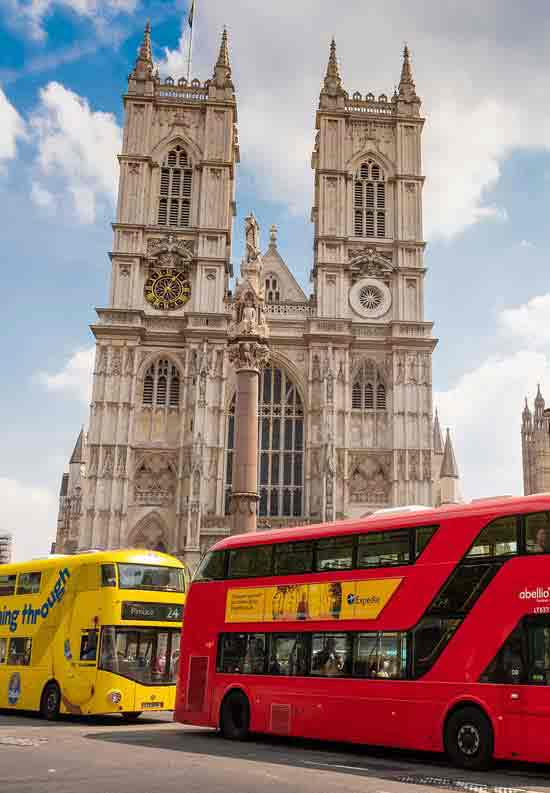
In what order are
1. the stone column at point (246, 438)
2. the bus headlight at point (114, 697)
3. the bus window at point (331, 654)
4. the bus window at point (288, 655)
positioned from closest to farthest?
the bus window at point (331, 654), the bus window at point (288, 655), the bus headlight at point (114, 697), the stone column at point (246, 438)

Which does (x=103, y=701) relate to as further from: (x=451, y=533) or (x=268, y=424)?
(x=268, y=424)

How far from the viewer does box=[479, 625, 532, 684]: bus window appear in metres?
11.8

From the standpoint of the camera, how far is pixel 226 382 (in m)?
47.5

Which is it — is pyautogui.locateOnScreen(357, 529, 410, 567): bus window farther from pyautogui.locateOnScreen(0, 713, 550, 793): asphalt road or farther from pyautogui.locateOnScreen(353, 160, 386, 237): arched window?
pyautogui.locateOnScreen(353, 160, 386, 237): arched window

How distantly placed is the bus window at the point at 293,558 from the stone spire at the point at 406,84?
142ft

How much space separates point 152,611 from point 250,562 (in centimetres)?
358

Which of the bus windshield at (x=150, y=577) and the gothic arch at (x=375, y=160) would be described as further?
the gothic arch at (x=375, y=160)

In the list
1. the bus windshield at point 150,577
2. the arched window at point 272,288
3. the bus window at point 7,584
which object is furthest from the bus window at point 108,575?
the arched window at point 272,288

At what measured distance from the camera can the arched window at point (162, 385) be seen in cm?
4753

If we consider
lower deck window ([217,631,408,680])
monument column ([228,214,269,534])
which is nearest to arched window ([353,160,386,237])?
monument column ([228,214,269,534])

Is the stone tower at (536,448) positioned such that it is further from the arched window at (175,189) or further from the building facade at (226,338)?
the arched window at (175,189)

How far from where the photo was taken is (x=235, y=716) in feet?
52.2

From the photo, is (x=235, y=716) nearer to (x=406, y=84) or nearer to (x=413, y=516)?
(x=413, y=516)

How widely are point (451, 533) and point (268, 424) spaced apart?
34845 mm
